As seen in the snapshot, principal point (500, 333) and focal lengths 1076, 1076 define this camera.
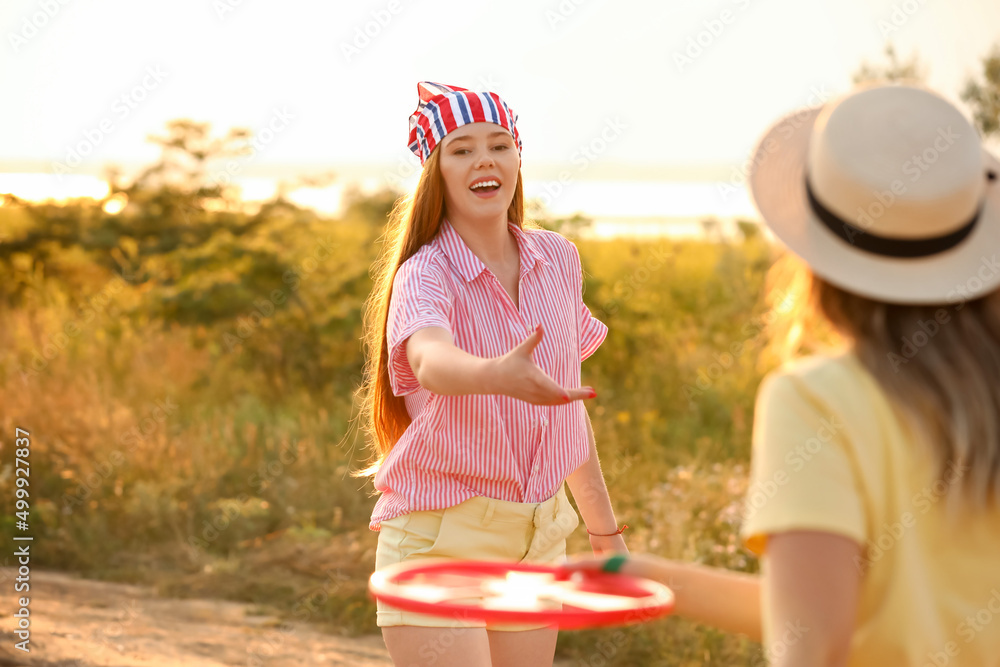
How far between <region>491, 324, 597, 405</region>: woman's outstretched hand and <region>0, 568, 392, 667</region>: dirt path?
3.56 m

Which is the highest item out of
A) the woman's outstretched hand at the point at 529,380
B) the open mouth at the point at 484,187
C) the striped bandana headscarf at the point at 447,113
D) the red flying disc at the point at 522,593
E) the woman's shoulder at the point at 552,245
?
the striped bandana headscarf at the point at 447,113

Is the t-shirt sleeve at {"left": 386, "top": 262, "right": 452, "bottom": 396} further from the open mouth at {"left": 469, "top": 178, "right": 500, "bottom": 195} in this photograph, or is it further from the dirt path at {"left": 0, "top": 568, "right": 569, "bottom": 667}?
the dirt path at {"left": 0, "top": 568, "right": 569, "bottom": 667}

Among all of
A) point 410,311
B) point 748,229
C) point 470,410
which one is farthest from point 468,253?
point 748,229

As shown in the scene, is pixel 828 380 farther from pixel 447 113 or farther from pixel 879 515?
pixel 447 113

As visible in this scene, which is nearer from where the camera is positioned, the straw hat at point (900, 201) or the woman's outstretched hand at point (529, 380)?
the straw hat at point (900, 201)

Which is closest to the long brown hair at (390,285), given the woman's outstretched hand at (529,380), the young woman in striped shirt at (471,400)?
the young woman in striped shirt at (471,400)

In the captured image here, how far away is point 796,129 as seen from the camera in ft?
4.95

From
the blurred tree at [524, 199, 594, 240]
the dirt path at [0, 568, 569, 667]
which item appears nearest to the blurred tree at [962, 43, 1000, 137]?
the blurred tree at [524, 199, 594, 240]

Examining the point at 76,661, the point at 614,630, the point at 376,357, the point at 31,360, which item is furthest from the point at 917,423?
the point at 31,360

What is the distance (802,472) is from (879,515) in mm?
114

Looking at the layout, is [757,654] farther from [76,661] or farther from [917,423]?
[917,423]

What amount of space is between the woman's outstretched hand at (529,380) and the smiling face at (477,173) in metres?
0.88

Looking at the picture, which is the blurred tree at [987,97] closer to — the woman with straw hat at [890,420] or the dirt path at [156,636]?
the dirt path at [156,636]

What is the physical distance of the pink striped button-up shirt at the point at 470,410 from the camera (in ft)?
8.66
